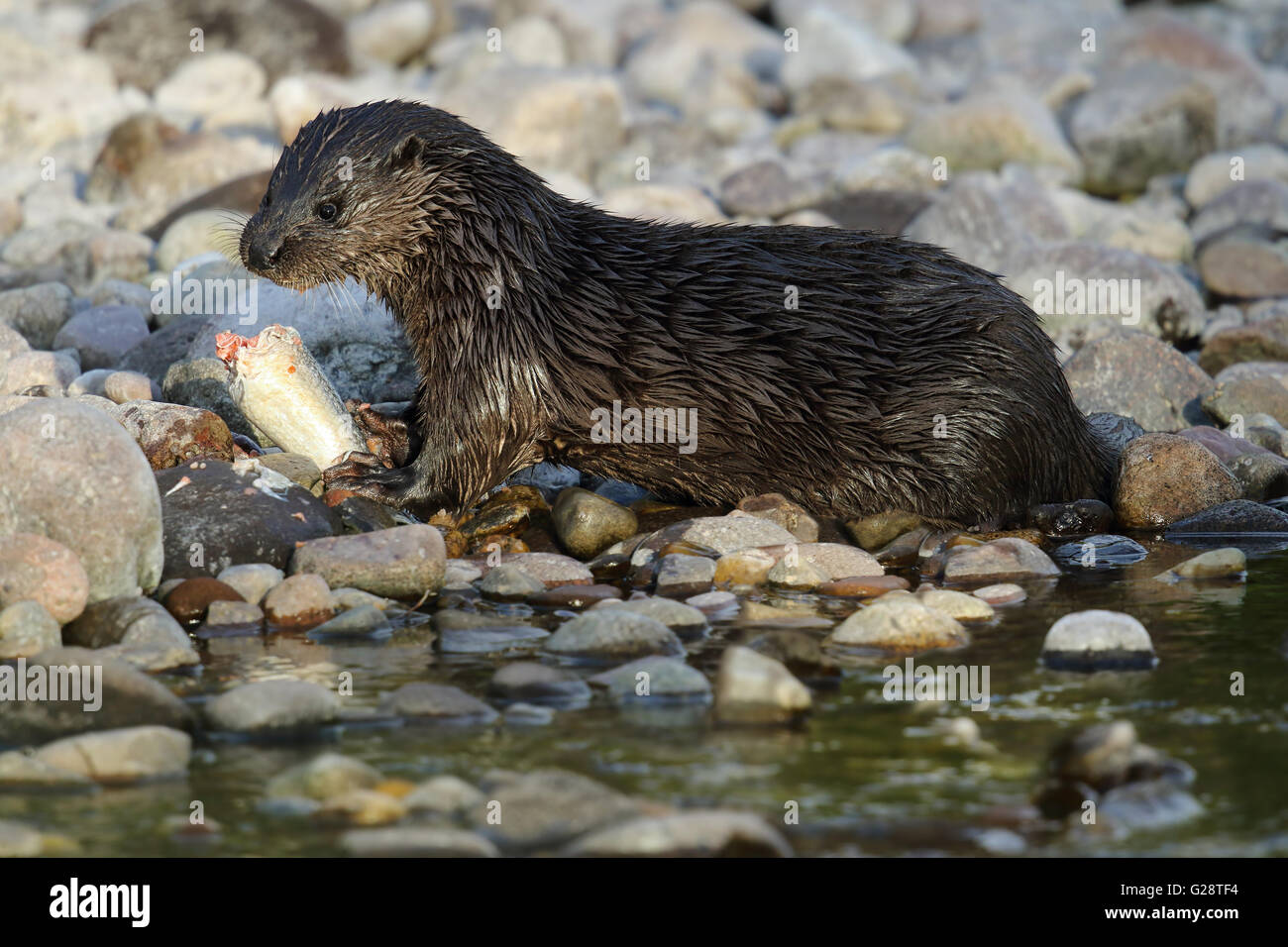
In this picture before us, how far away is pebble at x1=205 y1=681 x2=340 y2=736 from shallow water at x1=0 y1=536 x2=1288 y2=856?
9 centimetres

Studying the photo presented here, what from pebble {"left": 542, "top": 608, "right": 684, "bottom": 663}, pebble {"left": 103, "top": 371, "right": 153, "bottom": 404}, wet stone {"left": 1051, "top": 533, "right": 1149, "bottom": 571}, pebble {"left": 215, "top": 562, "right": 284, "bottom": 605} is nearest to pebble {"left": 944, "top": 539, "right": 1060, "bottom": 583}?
wet stone {"left": 1051, "top": 533, "right": 1149, "bottom": 571}

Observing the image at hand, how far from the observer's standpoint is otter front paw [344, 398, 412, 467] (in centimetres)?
704

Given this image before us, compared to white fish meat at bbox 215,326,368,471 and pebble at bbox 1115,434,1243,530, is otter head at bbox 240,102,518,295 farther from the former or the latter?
pebble at bbox 1115,434,1243,530

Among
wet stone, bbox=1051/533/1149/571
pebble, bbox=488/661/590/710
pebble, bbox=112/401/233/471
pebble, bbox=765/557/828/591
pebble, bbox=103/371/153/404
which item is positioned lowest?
pebble, bbox=488/661/590/710

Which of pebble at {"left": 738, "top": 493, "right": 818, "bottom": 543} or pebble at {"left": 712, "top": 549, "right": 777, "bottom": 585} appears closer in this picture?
pebble at {"left": 712, "top": 549, "right": 777, "bottom": 585}

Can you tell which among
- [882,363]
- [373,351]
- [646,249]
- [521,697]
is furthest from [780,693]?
[373,351]

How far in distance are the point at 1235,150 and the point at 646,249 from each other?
968 cm

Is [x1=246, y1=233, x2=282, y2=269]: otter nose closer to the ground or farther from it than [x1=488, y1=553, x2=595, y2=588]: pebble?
farther from it

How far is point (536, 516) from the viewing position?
23.1 ft

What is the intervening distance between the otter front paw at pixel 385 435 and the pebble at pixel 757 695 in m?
2.91

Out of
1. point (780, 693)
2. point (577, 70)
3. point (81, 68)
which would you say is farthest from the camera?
point (81, 68)

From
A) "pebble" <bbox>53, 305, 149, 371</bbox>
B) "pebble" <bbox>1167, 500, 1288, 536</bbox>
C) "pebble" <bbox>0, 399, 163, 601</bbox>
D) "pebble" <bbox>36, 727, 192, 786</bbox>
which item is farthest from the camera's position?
"pebble" <bbox>53, 305, 149, 371</bbox>

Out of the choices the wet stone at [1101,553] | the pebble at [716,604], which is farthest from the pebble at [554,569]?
the wet stone at [1101,553]

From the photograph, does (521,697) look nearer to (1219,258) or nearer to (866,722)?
(866,722)
